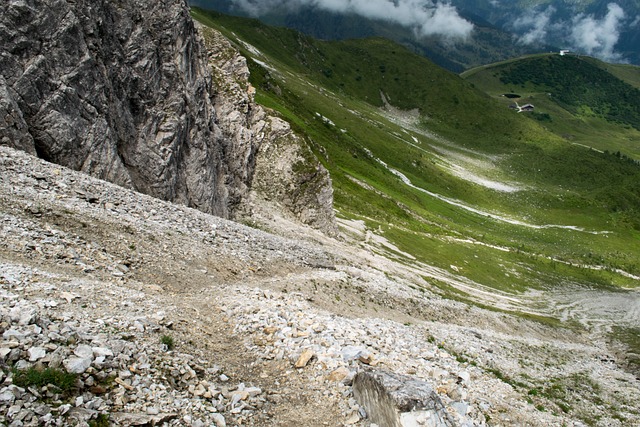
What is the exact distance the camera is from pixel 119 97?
130 ft

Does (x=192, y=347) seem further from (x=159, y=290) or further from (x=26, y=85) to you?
(x=26, y=85)

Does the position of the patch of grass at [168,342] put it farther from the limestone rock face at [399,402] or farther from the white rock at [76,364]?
the limestone rock face at [399,402]

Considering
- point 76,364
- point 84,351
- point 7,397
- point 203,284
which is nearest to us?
point 7,397

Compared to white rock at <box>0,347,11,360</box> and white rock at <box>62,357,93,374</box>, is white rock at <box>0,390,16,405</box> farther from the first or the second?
white rock at <box>62,357,93,374</box>

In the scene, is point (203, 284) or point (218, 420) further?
point (203, 284)

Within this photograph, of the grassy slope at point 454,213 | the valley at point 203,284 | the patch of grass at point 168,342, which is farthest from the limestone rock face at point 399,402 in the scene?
the grassy slope at point 454,213

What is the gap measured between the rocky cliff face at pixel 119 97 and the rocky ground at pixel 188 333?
213 inches

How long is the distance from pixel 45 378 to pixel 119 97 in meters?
33.7

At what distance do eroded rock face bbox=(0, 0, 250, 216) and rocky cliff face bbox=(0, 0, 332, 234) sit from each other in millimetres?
81

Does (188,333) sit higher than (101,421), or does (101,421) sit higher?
(101,421)

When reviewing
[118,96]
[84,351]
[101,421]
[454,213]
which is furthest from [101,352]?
[454,213]

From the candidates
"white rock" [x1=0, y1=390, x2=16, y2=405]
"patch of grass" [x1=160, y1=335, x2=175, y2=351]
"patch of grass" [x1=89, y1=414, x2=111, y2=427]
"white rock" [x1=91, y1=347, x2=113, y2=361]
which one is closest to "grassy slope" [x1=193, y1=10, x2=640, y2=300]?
"patch of grass" [x1=160, y1=335, x2=175, y2=351]

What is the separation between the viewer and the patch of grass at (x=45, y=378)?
11570 millimetres

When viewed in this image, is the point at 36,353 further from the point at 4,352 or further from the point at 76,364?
the point at 76,364
